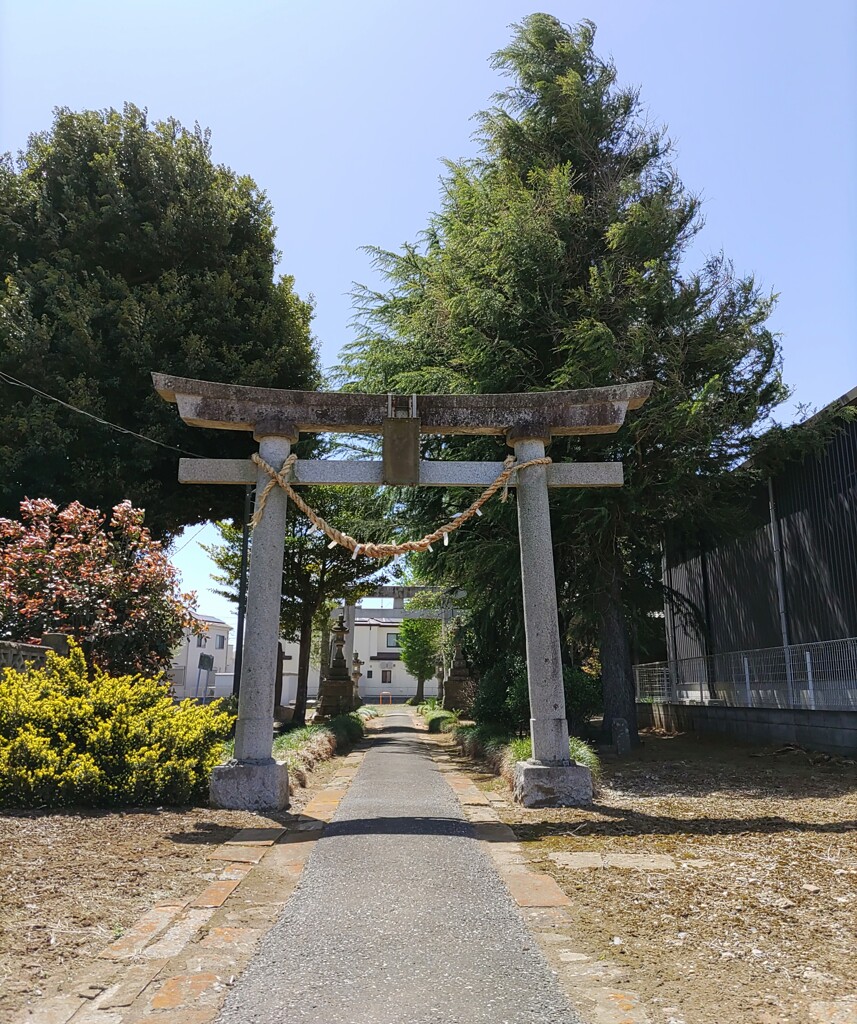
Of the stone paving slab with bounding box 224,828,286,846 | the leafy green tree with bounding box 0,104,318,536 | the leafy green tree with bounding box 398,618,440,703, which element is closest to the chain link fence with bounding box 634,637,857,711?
the stone paving slab with bounding box 224,828,286,846

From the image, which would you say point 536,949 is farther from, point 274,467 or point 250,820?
point 274,467

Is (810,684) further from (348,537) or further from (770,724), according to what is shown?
(348,537)

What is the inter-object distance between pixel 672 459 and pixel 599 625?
128 inches

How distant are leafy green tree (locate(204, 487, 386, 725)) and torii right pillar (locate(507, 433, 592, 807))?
9258 mm

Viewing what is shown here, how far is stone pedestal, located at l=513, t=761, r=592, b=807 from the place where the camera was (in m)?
7.51

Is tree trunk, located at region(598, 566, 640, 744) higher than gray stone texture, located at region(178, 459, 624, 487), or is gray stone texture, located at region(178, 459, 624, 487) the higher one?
gray stone texture, located at region(178, 459, 624, 487)

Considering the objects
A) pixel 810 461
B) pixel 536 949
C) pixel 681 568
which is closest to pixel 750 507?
pixel 810 461

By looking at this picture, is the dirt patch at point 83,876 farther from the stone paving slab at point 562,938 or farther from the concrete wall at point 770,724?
the concrete wall at point 770,724

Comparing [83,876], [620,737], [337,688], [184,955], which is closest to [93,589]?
[83,876]

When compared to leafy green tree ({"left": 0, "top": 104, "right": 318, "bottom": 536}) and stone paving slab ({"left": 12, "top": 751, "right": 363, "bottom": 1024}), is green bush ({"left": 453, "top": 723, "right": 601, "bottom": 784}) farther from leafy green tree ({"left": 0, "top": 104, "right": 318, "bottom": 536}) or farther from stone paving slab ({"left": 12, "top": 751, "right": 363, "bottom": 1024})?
leafy green tree ({"left": 0, "top": 104, "right": 318, "bottom": 536})

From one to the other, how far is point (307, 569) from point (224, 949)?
52.8 ft

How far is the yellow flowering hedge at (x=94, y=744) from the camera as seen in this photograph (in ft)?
21.8

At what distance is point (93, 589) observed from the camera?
10766 millimetres

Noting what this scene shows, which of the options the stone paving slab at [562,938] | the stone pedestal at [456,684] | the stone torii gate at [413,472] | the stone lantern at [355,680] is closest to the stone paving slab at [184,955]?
the stone paving slab at [562,938]
